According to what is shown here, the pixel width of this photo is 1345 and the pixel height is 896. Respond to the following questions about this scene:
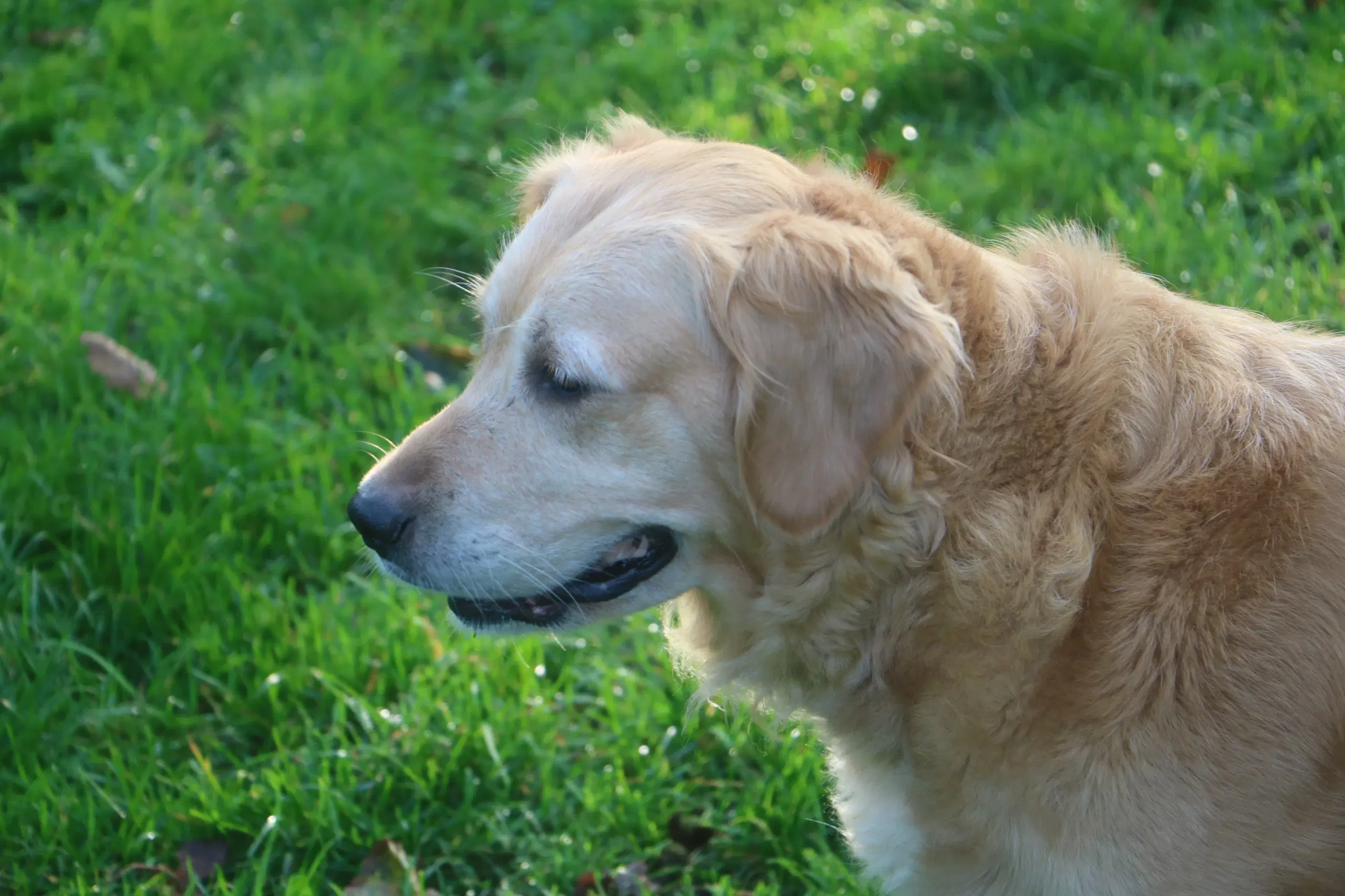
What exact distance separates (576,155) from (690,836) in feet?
5.66

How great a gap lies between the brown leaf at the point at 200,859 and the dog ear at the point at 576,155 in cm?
172

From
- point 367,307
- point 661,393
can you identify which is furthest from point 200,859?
point 367,307

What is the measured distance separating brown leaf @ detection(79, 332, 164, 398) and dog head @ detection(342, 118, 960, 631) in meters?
2.05

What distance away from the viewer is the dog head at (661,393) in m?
2.36

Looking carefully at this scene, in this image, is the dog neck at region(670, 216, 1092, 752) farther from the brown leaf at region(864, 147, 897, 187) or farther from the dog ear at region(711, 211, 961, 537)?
the brown leaf at region(864, 147, 897, 187)

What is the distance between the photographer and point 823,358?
2.37m

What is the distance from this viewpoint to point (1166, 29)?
546 cm

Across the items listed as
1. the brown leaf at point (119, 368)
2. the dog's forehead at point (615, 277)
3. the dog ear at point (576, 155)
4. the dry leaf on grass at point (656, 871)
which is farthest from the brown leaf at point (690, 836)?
the brown leaf at point (119, 368)

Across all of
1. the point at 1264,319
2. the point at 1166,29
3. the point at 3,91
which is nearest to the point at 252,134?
the point at 3,91

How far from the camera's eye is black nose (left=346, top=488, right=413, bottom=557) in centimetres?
260

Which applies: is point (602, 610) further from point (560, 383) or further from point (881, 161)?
point (881, 161)

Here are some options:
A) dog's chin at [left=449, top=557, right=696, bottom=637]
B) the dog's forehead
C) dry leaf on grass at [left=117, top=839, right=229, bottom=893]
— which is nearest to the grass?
dry leaf on grass at [left=117, top=839, right=229, bottom=893]

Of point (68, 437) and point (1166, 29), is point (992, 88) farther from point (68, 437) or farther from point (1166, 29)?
point (68, 437)

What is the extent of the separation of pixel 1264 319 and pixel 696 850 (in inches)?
71.6
